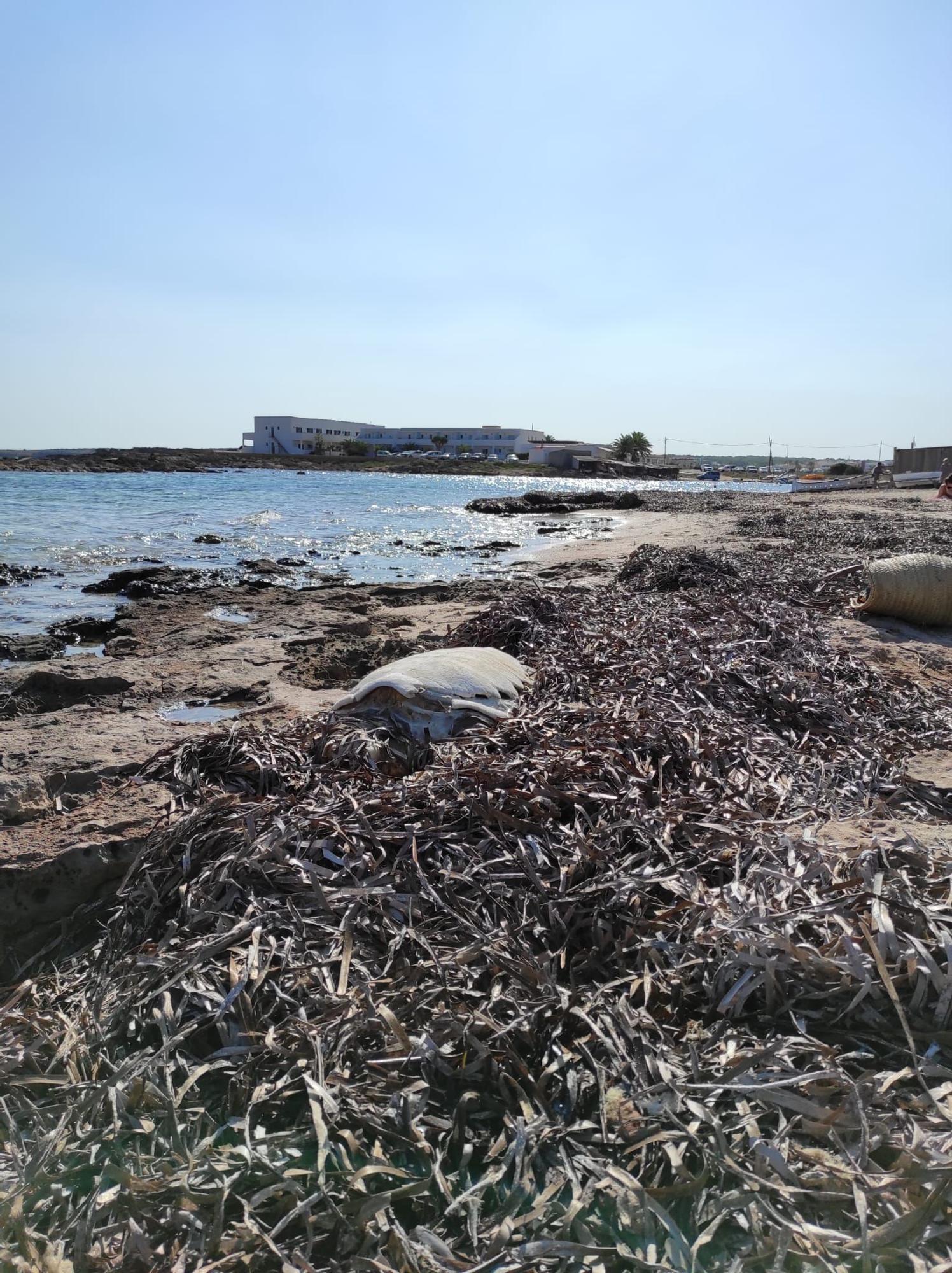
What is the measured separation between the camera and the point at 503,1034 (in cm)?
197

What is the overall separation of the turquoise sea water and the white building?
63.3 meters

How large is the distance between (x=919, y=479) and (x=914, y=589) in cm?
3443

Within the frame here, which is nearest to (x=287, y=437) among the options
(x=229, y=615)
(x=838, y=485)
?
(x=838, y=485)

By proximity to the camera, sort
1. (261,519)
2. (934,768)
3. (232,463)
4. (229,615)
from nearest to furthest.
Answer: (934,768)
(229,615)
(261,519)
(232,463)

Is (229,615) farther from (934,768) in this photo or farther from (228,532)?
(228,532)

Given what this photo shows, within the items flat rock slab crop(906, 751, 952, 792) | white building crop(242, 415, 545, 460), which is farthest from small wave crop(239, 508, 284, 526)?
white building crop(242, 415, 545, 460)

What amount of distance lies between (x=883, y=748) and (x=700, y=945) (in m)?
2.14

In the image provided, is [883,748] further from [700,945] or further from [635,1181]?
[635,1181]

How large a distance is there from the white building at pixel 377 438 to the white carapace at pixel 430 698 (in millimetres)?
100389

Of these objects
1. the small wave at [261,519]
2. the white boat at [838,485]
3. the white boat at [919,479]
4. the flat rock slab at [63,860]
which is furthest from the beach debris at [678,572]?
the white boat at [838,485]

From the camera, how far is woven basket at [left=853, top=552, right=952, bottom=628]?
255 inches

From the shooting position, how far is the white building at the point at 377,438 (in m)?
104

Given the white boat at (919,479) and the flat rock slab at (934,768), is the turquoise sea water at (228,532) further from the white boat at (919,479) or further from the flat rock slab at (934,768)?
the white boat at (919,479)

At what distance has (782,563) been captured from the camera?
10.2 metres
